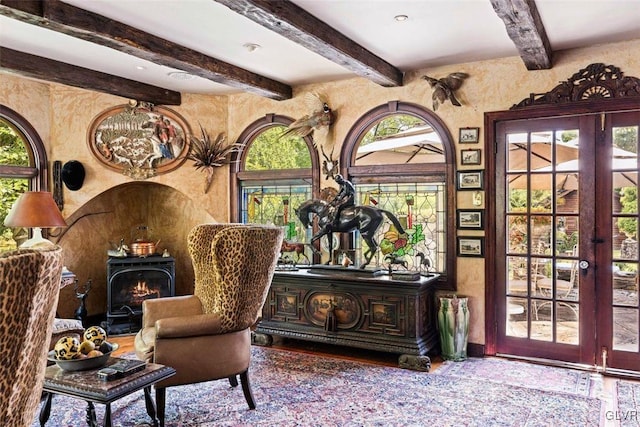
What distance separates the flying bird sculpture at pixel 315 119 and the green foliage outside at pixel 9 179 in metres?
2.85

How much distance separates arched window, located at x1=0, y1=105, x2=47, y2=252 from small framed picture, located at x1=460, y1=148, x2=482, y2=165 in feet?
14.2

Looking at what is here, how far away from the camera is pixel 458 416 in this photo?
3.23m

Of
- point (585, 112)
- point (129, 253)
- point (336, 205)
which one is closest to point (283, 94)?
point (336, 205)

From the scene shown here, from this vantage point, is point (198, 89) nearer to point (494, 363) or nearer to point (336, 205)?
point (336, 205)

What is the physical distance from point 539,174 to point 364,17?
81.1 inches

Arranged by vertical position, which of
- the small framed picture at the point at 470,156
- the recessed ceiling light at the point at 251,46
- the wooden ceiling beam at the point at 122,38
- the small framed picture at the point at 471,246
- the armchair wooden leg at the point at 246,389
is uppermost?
the recessed ceiling light at the point at 251,46

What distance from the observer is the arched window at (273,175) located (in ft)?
18.2

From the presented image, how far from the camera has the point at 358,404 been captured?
3430mm

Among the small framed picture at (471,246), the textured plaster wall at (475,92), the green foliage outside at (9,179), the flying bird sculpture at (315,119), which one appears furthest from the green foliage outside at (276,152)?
the green foliage outside at (9,179)

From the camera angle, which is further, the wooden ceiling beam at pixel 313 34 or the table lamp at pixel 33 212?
the table lamp at pixel 33 212

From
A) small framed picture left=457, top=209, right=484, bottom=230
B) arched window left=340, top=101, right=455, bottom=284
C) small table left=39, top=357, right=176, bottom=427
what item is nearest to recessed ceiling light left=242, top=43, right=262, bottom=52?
arched window left=340, top=101, right=455, bottom=284

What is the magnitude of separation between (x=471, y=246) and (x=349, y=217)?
1.13 m

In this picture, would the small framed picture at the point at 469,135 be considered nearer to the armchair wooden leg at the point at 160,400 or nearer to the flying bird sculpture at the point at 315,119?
the flying bird sculpture at the point at 315,119

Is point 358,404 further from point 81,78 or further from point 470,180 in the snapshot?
point 81,78
